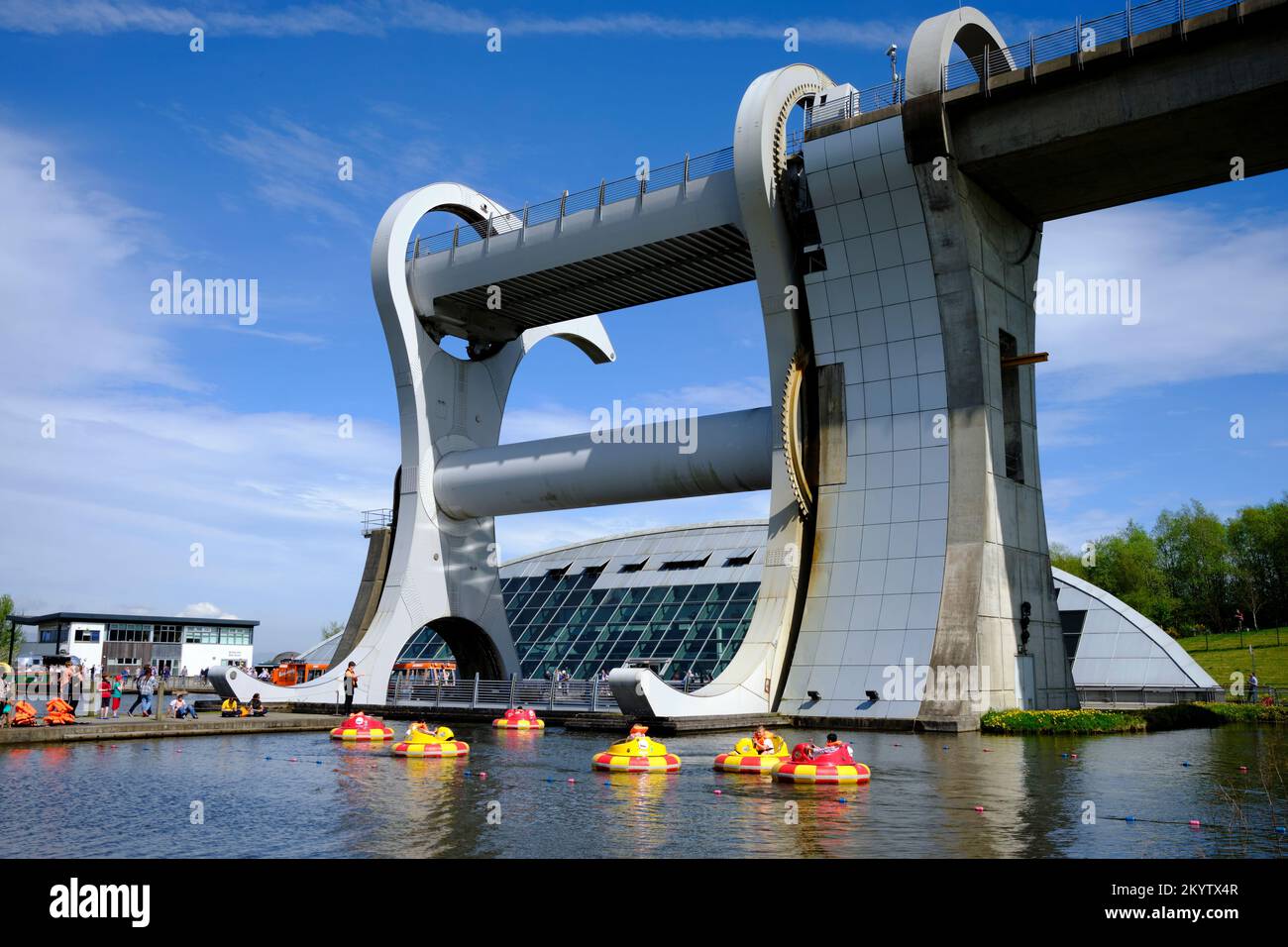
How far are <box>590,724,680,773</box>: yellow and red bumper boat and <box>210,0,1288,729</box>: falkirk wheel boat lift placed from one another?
7981 mm

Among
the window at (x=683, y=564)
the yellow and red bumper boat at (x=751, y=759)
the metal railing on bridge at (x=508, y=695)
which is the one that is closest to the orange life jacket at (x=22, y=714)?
the metal railing on bridge at (x=508, y=695)

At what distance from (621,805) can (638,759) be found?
507cm

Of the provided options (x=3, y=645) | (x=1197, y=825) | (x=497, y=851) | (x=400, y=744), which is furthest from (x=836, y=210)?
(x=3, y=645)

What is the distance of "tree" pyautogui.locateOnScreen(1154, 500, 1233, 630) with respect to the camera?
113000mm

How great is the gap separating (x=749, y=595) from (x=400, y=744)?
31.5 meters

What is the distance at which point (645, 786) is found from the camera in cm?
1988

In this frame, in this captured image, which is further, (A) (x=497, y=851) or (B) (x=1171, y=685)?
(B) (x=1171, y=685)

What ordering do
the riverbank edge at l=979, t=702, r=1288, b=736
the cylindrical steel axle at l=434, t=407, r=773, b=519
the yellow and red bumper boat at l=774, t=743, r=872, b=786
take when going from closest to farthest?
the yellow and red bumper boat at l=774, t=743, r=872, b=786 → the riverbank edge at l=979, t=702, r=1288, b=736 → the cylindrical steel axle at l=434, t=407, r=773, b=519

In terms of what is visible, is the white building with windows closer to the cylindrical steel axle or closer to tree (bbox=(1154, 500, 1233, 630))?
the cylindrical steel axle

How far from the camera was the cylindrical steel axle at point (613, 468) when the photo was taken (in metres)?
38.1

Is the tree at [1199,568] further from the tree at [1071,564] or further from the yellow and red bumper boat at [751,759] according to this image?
the yellow and red bumper boat at [751,759]

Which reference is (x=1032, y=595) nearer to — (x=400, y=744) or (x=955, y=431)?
(x=955, y=431)

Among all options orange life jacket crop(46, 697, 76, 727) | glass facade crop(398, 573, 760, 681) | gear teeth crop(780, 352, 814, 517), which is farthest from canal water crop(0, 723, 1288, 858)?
glass facade crop(398, 573, 760, 681)

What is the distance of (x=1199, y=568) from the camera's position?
11519 cm
